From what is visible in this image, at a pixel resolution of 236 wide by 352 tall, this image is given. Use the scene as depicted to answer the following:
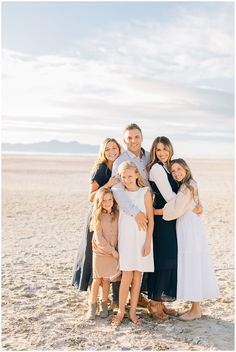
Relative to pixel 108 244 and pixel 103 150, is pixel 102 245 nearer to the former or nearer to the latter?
pixel 108 244

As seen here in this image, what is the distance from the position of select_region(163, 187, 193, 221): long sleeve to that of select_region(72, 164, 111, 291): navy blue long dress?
796 mm

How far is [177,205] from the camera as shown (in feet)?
16.9

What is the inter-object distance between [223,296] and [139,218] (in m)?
2.17

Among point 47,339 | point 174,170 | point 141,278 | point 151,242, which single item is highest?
point 174,170

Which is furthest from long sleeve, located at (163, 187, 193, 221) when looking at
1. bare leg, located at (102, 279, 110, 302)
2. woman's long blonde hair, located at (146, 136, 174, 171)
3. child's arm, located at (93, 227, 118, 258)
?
bare leg, located at (102, 279, 110, 302)

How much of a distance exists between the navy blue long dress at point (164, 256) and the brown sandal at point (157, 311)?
0.57ft

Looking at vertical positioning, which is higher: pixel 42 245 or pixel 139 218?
pixel 139 218

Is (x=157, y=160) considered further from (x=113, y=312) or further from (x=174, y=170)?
(x=113, y=312)

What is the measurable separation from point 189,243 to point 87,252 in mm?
1184

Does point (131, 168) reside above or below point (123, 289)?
above

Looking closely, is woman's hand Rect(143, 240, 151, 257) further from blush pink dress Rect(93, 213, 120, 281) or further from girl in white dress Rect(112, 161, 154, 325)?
blush pink dress Rect(93, 213, 120, 281)

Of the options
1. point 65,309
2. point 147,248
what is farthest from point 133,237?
point 65,309

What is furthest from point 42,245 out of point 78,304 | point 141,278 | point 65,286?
point 141,278

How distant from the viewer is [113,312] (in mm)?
5586
